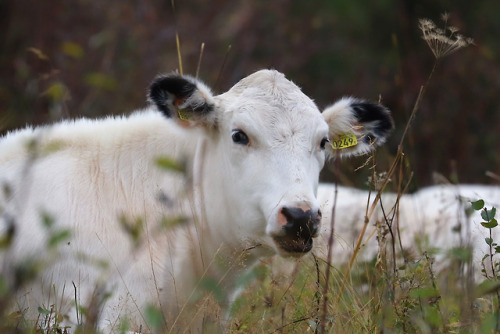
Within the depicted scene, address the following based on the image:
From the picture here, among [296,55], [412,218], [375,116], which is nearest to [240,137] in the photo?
[375,116]

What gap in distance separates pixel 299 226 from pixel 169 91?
1.35 meters

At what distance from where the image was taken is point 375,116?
5512 millimetres

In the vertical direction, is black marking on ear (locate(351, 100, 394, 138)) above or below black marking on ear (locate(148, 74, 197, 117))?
above

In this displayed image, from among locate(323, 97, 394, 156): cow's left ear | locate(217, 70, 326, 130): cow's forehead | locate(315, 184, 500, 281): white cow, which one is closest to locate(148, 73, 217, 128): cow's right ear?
locate(217, 70, 326, 130): cow's forehead

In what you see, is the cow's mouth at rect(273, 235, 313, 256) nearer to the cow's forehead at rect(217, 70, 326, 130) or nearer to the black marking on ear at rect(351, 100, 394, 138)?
Answer: the cow's forehead at rect(217, 70, 326, 130)

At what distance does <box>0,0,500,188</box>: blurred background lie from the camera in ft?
38.9

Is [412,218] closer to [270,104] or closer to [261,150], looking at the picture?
[270,104]

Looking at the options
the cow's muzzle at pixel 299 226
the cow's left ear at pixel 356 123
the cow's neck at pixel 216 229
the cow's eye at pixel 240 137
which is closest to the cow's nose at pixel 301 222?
the cow's muzzle at pixel 299 226

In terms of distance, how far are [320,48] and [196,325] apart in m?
10.9

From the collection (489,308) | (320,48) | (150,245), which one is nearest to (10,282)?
(150,245)

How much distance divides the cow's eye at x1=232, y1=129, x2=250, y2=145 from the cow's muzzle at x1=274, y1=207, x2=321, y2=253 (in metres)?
0.71

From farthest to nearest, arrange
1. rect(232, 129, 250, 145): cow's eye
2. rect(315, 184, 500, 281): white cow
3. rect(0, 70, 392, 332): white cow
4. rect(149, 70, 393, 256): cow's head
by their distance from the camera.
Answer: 1. rect(315, 184, 500, 281): white cow
2. rect(232, 129, 250, 145): cow's eye
3. rect(0, 70, 392, 332): white cow
4. rect(149, 70, 393, 256): cow's head

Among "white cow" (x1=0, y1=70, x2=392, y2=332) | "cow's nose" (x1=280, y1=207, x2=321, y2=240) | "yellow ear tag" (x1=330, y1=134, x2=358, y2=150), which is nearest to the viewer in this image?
"cow's nose" (x1=280, y1=207, x2=321, y2=240)

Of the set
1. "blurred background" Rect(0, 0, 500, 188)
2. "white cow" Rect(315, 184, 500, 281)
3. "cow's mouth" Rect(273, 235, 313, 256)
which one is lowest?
"cow's mouth" Rect(273, 235, 313, 256)
